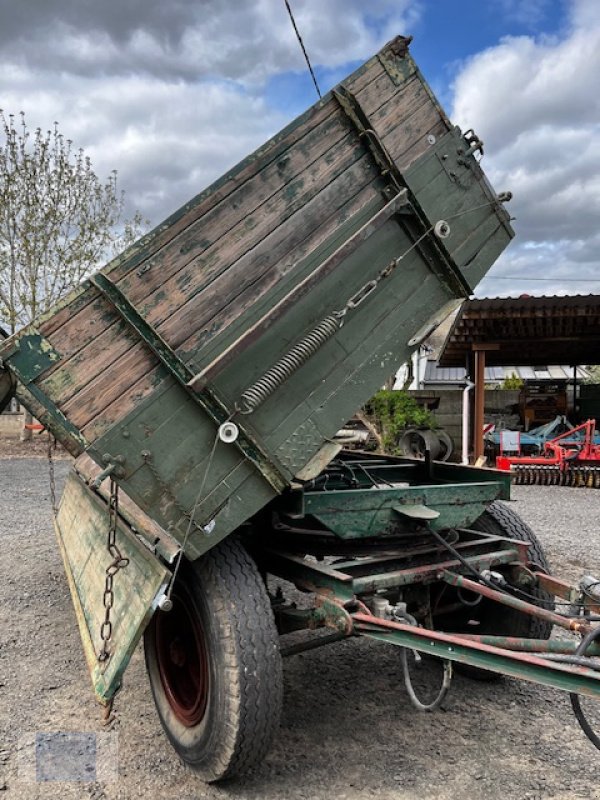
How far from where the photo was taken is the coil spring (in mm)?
2807

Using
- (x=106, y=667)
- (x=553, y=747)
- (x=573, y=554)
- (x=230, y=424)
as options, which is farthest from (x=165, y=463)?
(x=573, y=554)

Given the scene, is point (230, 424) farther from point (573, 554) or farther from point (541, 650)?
point (573, 554)

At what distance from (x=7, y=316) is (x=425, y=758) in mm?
18392

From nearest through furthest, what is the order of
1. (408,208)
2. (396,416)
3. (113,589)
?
(408,208) → (113,589) → (396,416)

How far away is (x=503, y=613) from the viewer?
3.90m

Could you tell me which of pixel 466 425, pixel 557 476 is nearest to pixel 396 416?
pixel 466 425

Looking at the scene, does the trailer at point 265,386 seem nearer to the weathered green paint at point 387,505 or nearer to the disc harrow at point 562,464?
the weathered green paint at point 387,505

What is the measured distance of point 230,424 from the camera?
279 centimetres

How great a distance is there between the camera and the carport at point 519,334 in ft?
37.1

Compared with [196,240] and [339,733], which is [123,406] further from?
[339,733]

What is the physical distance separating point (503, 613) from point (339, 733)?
47.6 inches

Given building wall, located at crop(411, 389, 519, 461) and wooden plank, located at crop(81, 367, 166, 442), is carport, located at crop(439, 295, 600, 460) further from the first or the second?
wooden plank, located at crop(81, 367, 166, 442)

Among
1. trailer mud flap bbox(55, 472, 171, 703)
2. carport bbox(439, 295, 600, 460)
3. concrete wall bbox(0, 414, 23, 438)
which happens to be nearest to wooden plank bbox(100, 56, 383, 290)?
trailer mud flap bbox(55, 472, 171, 703)

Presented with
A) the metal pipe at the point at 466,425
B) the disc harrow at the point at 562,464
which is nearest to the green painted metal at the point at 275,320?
the disc harrow at the point at 562,464
